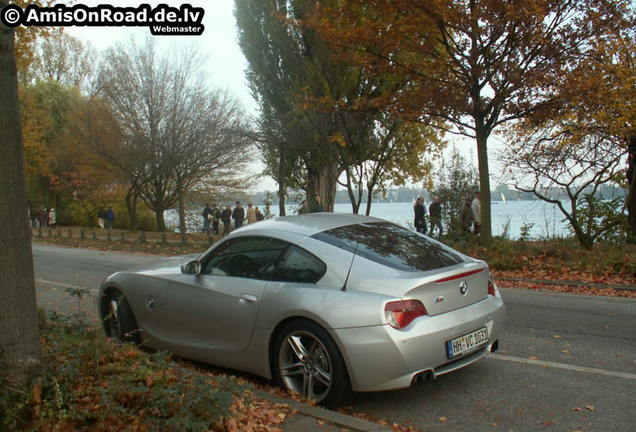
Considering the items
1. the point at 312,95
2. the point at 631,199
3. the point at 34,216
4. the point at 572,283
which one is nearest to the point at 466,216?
the point at 631,199

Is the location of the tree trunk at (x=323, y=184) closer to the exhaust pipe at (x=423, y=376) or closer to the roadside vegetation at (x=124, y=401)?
the exhaust pipe at (x=423, y=376)

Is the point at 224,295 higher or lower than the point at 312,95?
lower

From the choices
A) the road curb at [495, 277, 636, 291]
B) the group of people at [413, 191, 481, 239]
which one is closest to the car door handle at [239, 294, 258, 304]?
the road curb at [495, 277, 636, 291]

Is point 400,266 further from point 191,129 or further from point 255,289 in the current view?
point 191,129

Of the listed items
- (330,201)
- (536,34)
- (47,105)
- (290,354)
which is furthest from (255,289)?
(47,105)

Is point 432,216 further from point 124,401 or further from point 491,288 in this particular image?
point 124,401

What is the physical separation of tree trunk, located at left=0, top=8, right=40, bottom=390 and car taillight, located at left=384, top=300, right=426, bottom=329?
2.46m

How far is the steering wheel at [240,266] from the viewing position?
17.2ft

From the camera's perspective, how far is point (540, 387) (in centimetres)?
490

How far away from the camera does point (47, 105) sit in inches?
1939

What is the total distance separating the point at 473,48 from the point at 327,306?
11.1 m

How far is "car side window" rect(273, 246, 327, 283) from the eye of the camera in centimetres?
470

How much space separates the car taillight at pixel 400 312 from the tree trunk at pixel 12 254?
8.07 ft

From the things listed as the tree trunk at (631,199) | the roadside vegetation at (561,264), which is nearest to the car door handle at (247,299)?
the roadside vegetation at (561,264)
